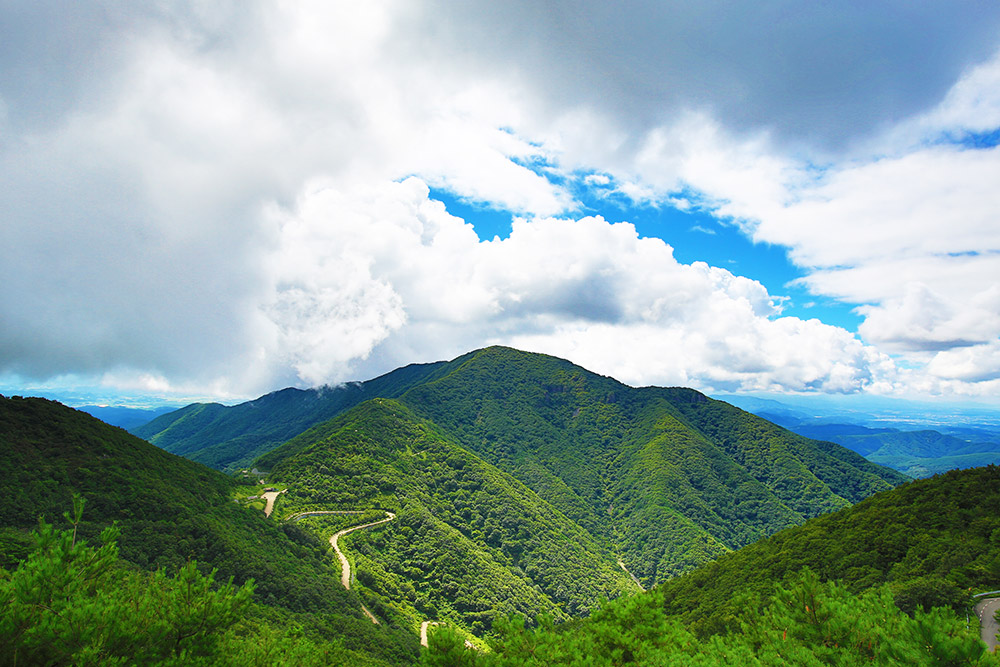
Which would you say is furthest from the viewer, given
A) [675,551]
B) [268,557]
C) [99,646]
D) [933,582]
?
[675,551]

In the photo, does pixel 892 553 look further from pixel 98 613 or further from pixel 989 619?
pixel 98 613

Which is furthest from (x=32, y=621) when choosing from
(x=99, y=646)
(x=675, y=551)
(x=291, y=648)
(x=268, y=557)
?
(x=675, y=551)

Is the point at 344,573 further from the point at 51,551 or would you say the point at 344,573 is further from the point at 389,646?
the point at 51,551

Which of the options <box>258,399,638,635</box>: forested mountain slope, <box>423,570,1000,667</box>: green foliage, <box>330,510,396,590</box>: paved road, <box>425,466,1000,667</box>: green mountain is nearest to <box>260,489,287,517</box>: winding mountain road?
<box>258,399,638,635</box>: forested mountain slope

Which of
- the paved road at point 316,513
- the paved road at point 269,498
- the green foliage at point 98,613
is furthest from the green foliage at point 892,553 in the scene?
the paved road at point 269,498

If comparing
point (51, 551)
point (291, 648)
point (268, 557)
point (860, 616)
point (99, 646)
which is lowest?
point (268, 557)

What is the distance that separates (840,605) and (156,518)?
258 ft

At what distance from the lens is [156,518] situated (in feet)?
203

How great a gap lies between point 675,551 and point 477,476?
75.7 m

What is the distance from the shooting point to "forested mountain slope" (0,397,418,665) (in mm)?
53719

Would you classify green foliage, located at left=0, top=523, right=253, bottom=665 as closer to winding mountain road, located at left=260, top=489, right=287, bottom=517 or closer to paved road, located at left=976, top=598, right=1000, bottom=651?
paved road, located at left=976, top=598, right=1000, bottom=651

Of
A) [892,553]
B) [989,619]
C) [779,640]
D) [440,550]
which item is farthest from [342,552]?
[989,619]

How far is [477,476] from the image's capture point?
522 feet

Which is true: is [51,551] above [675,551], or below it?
above
